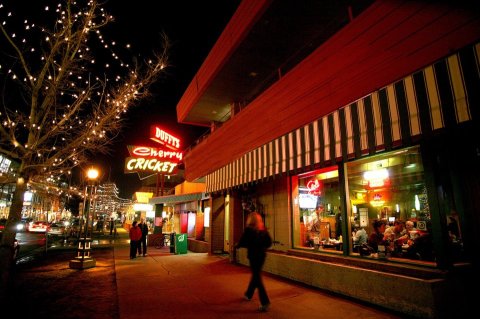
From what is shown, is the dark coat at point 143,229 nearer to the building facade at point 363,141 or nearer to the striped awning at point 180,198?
the striped awning at point 180,198

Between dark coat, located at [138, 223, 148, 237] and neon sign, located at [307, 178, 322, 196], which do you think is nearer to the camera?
neon sign, located at [307, 178, 322, 196]

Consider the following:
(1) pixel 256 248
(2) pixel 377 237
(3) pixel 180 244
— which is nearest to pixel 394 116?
(1) pixel 256 248

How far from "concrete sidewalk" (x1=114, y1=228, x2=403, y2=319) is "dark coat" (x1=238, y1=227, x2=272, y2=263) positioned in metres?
1.06

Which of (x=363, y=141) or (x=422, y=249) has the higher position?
(x=363, y=141)

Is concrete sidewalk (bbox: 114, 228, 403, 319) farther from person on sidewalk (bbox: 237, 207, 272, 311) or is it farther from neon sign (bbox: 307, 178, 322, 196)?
neon sign (bbox: 307, 178, 322, 196)

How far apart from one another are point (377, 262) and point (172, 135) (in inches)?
645

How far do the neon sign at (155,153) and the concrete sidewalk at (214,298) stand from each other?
8.54 metres

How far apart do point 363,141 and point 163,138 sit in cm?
1566

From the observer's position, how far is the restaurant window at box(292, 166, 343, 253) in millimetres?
9837

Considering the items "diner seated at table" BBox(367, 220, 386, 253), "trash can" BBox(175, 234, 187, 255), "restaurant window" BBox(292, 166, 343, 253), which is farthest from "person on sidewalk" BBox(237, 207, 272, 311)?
"trash can" BBox(175, 234, 187, 255)

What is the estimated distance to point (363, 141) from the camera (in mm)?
6125

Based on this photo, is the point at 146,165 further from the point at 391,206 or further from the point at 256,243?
the point at 391,206

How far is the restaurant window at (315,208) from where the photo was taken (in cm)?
984

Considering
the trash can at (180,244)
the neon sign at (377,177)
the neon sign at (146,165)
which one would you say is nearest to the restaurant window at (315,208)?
the neon sign at (377,177)
